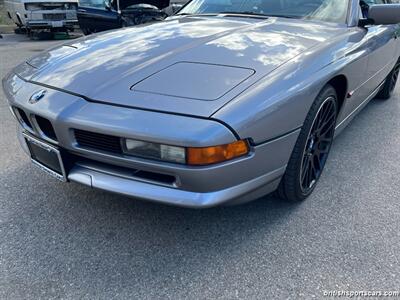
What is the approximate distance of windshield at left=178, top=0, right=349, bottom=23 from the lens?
2.98 m

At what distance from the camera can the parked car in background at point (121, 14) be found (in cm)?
619

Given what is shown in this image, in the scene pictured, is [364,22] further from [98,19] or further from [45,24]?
[45,24]

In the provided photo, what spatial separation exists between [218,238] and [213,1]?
2301mm

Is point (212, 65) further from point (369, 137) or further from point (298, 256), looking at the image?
point (369, 137)

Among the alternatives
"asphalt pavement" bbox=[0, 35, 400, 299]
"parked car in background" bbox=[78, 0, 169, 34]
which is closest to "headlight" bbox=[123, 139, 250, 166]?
"asphalt pavement" bbox=[0, 35, 400, 299]

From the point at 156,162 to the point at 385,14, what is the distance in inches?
90.4

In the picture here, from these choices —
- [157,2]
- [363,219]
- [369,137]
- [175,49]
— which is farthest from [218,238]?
[157,2]

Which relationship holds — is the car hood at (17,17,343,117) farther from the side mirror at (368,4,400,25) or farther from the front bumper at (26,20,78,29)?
the front bumper at (26,20,78,29)

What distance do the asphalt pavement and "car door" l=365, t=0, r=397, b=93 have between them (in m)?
0.97

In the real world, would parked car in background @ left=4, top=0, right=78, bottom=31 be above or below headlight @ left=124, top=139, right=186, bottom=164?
below

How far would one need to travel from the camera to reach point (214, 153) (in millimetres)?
1701

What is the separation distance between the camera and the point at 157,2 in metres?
7.38

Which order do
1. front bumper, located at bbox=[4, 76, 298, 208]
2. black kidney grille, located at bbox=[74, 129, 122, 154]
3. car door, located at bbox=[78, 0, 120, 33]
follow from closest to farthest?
front bumper, located at bbox=[4, 76, 298, 208] → black kidney grille, located at bbox=[74, 129, 122, 154] → car door, located at bbox=[78, 0, 120, 33]

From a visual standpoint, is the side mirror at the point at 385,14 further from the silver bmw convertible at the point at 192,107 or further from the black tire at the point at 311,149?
the black tire at the point at 311,149
